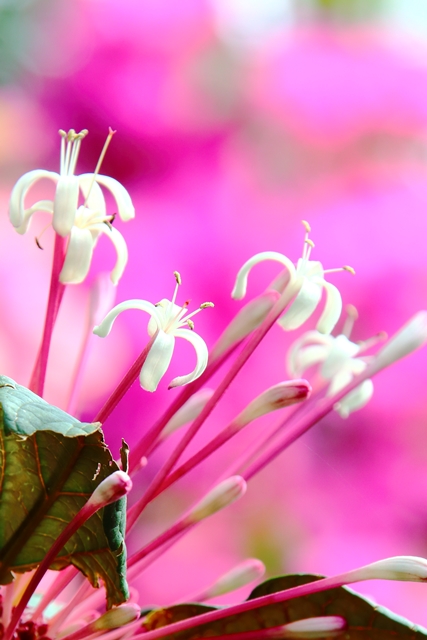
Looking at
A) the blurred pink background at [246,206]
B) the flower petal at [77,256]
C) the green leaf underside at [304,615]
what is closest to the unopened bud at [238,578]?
the green leaf underside at [304,615]

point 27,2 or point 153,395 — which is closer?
point 153,395

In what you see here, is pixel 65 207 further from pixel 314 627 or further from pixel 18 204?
pixel 314 627

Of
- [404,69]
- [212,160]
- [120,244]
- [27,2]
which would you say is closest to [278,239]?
[212,160]

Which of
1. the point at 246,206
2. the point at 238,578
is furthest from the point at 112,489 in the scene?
the point at 246,206

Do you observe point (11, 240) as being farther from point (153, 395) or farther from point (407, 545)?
point (407, 545)

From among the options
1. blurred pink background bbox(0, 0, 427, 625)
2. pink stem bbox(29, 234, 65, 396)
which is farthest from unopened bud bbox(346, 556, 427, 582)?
blurred pink background bbox(0, 0, 427, 625)
